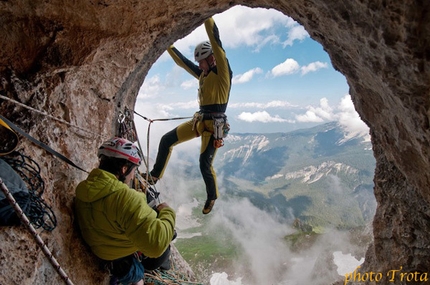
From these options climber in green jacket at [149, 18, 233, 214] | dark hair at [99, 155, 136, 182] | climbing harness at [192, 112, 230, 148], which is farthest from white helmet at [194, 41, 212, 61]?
dark hair at [99, 155, 136, 182]

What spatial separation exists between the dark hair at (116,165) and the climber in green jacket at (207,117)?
2.71 m

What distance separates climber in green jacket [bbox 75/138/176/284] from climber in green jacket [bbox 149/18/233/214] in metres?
2.65

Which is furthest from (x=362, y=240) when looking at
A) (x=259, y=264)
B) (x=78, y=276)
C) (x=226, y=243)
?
(x=226, y=243)

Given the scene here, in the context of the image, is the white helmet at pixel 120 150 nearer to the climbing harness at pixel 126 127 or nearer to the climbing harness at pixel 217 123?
the climbing harness at pixel 126 127

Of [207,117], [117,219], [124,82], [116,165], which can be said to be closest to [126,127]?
[124,82]

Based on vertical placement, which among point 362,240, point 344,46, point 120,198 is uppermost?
point 344,46

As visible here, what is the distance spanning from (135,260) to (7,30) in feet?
9.00

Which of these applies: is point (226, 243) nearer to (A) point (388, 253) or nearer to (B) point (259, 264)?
(B) point (259, 264)

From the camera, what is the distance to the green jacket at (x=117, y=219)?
258 centimetres

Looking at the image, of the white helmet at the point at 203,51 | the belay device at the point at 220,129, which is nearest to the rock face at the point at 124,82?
the white helmet at the point at 203,51

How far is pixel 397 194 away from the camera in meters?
3.99

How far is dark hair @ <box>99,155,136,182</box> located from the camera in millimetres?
3045

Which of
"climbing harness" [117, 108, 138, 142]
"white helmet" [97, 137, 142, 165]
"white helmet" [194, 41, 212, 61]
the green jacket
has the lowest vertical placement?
the green jacket

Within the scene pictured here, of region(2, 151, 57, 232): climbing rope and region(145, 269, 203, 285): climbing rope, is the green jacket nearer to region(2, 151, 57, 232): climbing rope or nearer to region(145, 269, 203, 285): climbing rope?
region(2, 151, 57, 232): climbing rope
